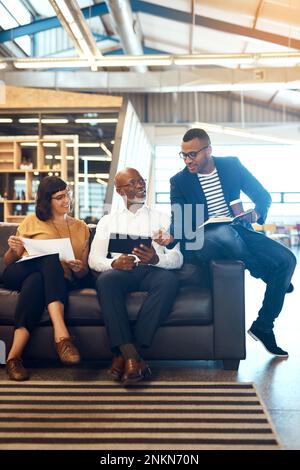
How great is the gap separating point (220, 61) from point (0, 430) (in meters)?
6.30

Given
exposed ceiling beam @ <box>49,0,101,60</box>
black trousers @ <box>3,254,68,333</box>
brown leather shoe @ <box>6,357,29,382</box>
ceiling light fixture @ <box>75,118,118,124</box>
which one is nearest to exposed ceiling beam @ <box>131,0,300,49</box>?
ceiling light fixture @ <box>75,118,118,124</box>

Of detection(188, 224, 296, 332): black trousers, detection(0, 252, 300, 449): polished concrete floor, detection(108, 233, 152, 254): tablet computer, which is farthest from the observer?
detection(188, 224, 296, 332): black trousers

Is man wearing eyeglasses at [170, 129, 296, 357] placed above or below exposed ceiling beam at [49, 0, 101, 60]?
below

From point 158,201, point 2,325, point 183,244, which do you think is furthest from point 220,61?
point 158,201

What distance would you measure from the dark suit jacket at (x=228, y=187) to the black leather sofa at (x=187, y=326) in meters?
0.45

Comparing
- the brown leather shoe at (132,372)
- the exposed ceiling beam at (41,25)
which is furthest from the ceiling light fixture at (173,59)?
the brown leather shoe at (132,372)

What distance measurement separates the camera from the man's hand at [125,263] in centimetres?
284

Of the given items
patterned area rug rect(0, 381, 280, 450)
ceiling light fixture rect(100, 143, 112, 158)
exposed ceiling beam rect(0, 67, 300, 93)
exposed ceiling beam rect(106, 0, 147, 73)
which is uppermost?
exposed ceiling beam rect(106, 0, 147, 73)

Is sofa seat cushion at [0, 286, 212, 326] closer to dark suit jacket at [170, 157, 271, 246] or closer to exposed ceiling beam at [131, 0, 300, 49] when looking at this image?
dark suit jacket at [170, 157, 271, 246]

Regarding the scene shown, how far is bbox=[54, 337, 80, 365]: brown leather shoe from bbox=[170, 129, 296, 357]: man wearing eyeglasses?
0.86 meters

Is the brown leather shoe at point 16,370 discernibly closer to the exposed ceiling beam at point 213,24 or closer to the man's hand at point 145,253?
the man's hand at point 145,253

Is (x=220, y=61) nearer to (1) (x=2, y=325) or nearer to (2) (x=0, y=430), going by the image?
(1) (x=2, y=325)

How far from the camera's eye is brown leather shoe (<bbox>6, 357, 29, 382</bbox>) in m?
2.60

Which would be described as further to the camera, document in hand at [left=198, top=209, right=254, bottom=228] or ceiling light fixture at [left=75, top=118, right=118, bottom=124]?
ceiling light fixture at [left=75, top=118, right=118, bottom=124]
